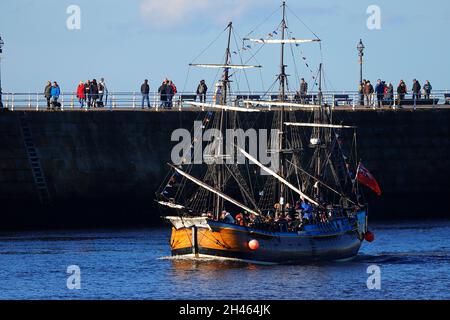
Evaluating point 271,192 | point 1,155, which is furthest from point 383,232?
point 1,155

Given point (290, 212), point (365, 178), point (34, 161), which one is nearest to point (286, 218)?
point (290, 212)

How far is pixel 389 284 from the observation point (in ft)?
238

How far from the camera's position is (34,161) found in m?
94.3

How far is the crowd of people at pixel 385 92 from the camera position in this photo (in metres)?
103

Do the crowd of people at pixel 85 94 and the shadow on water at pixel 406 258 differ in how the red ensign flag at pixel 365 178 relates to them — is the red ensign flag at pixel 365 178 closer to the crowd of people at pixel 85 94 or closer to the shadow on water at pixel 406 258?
the shadow on water at pixel 406 258

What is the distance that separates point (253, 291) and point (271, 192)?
24019 mm

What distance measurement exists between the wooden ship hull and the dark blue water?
667mm

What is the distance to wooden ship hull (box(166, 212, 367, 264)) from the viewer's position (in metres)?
78.2

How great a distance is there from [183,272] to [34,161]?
21.2m

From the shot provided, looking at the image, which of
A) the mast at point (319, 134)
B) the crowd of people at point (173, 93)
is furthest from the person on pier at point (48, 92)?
the mast at point (319, 134)

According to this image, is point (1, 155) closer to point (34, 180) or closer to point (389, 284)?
point (34, 180)

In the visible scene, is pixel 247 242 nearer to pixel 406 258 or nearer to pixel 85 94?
pixel 406 258
